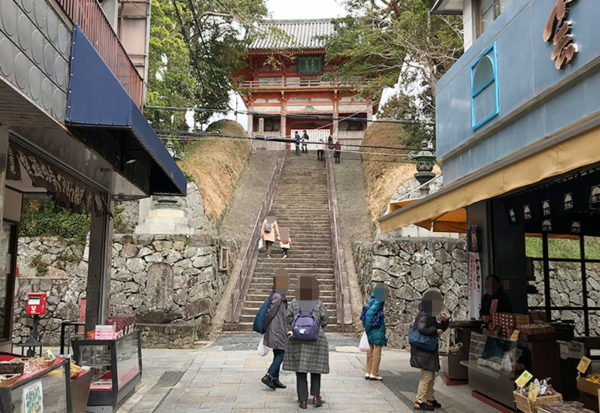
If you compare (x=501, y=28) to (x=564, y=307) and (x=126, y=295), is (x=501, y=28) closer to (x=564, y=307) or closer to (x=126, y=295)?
(x=564, y=307)

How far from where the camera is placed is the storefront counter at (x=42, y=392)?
138 inches

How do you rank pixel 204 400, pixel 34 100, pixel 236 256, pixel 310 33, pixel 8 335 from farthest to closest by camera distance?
pixel 310 33, pixel 236 256, pixel 8 335, pixel 204 400, pixel 34 100

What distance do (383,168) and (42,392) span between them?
59.2 feet

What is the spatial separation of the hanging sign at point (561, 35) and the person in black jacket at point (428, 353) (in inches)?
124

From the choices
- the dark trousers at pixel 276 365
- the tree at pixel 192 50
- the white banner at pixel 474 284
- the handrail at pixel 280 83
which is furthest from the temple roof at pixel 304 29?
the dark trousers at pixel 276 365

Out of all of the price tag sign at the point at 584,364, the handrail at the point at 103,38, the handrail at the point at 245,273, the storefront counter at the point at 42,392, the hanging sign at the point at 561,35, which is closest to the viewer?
the storefront counter at the point at 42,392

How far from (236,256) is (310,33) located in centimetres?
2594

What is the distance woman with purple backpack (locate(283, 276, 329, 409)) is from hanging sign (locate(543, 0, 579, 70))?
402cm

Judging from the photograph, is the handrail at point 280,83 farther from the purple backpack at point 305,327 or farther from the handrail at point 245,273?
the purple backpack at point 305,327

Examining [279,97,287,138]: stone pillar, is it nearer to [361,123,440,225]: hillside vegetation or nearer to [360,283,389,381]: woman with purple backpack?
[361,123,440,225]: hillside vegetation

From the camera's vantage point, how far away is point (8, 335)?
811cm

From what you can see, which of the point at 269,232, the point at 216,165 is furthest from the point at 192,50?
the point at 216,165

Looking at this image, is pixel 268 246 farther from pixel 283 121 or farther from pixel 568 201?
pixel 283 121

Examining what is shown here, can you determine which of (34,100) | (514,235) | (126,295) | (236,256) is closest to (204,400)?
(34,100)
